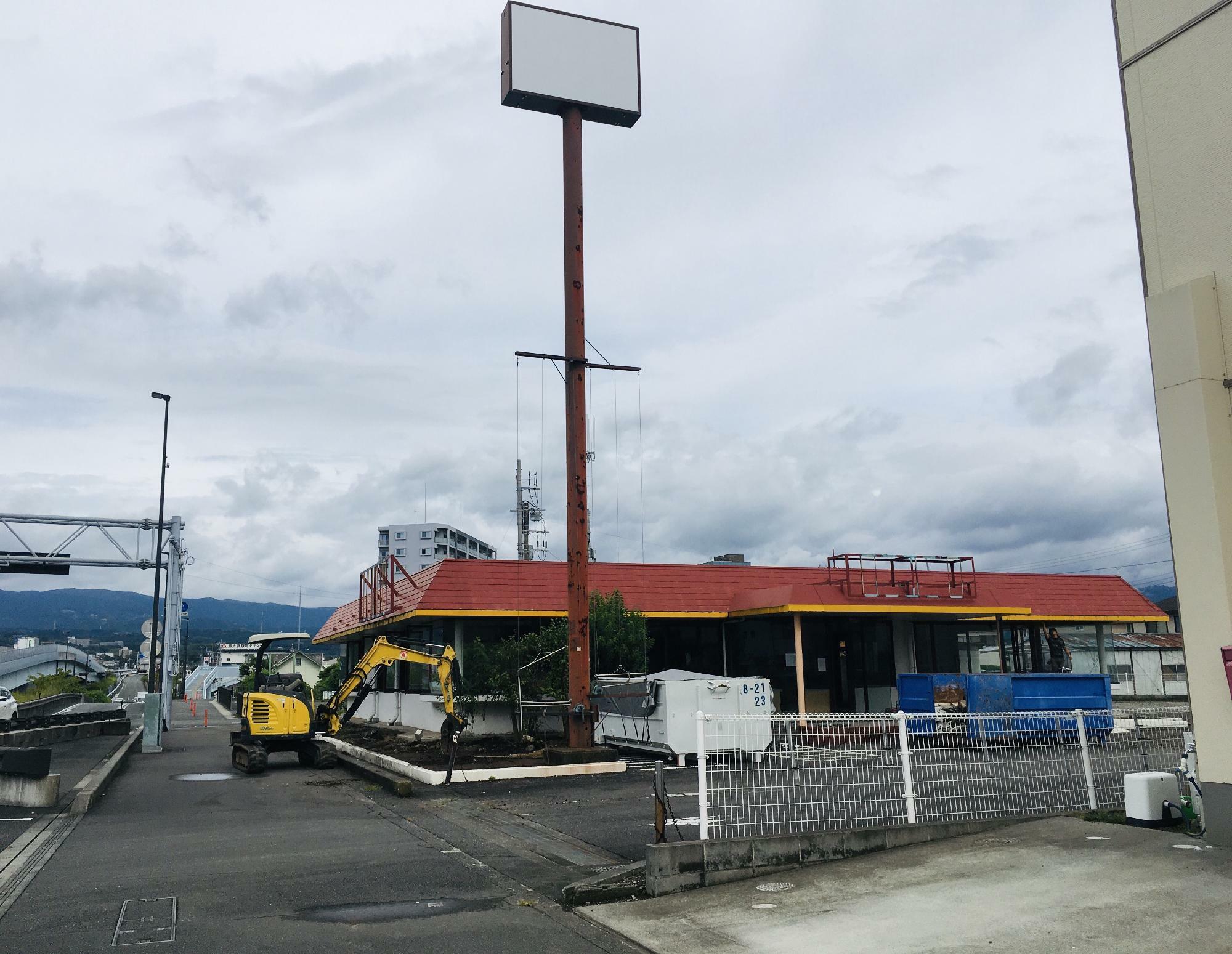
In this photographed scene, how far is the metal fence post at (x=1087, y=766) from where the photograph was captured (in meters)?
11.0

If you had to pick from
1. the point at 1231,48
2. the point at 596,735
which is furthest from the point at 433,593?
the point at 1231,48

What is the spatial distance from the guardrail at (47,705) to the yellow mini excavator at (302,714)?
22.9m

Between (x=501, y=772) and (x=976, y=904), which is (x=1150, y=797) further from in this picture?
(x=501, y=772)

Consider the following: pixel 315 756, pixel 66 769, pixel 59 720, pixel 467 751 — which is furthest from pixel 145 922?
pixel 59 720

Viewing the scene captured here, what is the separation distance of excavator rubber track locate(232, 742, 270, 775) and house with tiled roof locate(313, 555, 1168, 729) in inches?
195

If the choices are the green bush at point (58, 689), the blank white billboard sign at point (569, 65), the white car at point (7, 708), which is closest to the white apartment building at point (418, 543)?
the green bush at point (58, 689)

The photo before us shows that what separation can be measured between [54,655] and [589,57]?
288 feet

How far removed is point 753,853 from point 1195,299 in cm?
647

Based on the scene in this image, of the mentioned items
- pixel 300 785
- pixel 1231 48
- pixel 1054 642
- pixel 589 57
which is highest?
pixel 589 57

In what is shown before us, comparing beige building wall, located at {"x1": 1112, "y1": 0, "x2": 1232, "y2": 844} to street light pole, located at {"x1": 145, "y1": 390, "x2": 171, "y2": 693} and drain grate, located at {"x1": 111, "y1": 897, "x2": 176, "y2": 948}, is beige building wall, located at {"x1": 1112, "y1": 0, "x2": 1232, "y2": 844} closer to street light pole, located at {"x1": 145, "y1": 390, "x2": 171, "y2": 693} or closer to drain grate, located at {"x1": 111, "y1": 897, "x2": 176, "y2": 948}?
drain grate, located at {"x1": 111, "y1": 897, "x2": 176, "y2": 948}

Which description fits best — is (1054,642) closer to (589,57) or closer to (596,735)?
(596,735)

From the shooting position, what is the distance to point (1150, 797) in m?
10.0

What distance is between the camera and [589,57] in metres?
24.8

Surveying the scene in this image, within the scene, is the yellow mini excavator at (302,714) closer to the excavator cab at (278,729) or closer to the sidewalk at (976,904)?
the excavator cab at (278,729)
